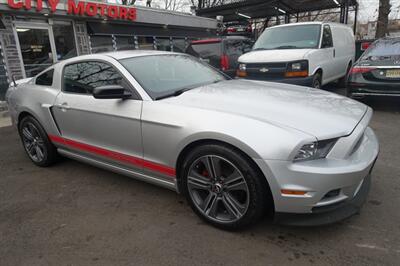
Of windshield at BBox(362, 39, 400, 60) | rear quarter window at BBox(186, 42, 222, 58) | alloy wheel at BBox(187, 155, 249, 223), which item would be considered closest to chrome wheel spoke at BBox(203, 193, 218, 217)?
alloy wheel at BBox(187, 155, 249, 223)

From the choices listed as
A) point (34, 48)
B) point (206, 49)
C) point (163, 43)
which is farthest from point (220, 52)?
point (163, 43)

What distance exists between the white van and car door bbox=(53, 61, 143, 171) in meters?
4.50

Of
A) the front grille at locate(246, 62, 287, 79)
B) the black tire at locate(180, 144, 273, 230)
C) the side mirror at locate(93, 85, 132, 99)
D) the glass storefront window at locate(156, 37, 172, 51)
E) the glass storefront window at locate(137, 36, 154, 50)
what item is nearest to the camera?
the black tire at locate(180, 144, 273, 230)

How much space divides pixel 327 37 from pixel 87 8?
7.87m

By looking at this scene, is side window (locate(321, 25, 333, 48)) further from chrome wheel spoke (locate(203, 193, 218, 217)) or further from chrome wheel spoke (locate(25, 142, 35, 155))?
chrome wheel spoke (locate(25, 142, 35, 155))

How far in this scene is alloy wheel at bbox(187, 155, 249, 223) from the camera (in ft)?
8.47

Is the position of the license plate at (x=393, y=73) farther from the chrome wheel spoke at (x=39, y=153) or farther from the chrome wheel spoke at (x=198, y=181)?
the chrome wheel spoke at (x=39, y=153)

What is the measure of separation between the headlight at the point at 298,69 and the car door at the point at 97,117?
457 centimetres

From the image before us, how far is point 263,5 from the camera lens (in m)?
16.0

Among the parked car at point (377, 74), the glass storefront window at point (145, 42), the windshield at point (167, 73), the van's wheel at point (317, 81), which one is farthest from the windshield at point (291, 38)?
the glass storefront window at point (145, 42)

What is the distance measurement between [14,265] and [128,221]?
3.08 feet

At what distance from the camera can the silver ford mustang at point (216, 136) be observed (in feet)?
7.65

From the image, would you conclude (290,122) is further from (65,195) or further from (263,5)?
(263,5)

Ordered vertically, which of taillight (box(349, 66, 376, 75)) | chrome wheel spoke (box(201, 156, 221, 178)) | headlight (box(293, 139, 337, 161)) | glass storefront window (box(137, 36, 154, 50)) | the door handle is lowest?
chrome wheel spoke (box(201, 156, 221, 178))
